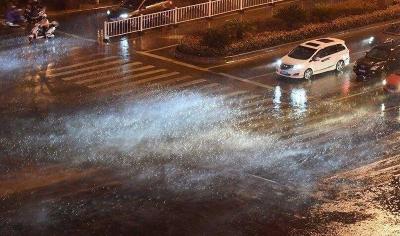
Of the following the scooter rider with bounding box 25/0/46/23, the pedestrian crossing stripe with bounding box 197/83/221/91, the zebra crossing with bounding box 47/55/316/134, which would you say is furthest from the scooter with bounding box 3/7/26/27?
the pedestrian crossing stripe with bounding box 197/83/221/91

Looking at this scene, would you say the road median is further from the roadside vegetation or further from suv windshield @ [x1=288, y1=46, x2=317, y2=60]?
suv windshield @ [x1=288, y1=46, x2=317, y2=60]

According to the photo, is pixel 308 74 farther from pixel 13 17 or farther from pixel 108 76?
pixel 13 17

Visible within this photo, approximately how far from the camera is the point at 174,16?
40125 mm

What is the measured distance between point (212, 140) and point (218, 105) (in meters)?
3.76

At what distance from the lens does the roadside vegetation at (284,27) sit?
35.0 metres

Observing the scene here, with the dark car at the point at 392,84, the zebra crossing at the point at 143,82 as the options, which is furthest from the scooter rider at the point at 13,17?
the dark car at the point at 392,84

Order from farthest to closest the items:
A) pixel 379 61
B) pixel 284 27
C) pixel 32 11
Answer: pixel 32 11 < pixel 284 27 < pixel 379 61

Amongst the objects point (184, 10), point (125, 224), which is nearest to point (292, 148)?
point (125, 224)

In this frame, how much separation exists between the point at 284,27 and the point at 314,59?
6767 millimetres

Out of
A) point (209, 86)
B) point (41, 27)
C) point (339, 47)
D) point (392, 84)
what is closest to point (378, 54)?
point (339, 47)

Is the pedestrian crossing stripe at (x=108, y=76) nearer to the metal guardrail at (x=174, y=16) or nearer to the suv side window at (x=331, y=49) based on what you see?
the metal guardrail at (x=174, y=16)

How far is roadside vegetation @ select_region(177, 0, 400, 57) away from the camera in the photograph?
3497 centimetres

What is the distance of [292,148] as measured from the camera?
24.1 meters

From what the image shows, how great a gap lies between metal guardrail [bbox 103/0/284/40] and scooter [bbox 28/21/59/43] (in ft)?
8.87
